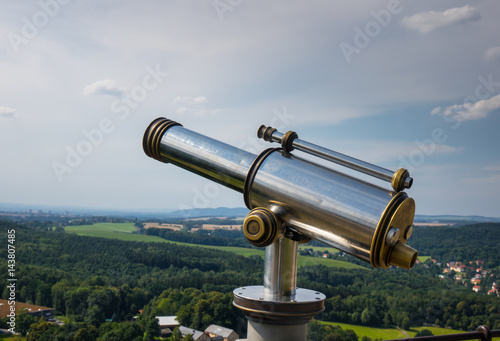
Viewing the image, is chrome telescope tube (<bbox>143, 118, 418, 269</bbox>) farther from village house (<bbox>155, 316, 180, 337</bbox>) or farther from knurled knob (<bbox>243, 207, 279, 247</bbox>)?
village house (<bbox>155, 316, 180, 337</bbox>)

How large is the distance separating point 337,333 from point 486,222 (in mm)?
13604

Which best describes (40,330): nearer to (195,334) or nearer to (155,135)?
(195,334)

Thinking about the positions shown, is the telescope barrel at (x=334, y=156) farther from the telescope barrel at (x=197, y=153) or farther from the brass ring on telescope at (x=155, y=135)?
the brass ring on telescope at (x=155, y=135)

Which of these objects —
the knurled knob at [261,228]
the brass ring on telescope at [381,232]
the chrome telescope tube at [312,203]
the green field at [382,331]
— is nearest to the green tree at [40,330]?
the green field at [382,331]

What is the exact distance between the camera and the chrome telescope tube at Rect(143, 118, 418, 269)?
5.52 ft

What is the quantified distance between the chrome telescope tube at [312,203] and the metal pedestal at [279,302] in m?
0.10

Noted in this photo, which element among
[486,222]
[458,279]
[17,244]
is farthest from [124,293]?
[486,222]

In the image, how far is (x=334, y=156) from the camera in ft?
6.77

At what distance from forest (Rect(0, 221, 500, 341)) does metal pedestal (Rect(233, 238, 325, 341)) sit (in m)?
15.8

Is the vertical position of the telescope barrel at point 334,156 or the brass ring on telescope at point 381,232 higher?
the telescope barrel at point 334,156

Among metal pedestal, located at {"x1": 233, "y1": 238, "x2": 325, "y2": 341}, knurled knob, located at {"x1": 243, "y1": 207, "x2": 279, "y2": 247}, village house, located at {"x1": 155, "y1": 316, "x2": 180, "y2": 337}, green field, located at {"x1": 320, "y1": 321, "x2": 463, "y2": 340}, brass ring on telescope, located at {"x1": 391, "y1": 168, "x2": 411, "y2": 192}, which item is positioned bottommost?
village house, located at {"x1": 155, "y1": 316, "x2": 180, "y2": 337}

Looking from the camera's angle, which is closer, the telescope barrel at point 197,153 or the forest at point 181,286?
the telescope barrel at point 197,153

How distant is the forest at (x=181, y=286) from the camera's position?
2156 cm

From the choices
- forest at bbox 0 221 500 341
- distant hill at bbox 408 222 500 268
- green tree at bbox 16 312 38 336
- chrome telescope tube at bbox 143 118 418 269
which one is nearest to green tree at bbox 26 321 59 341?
forest at bbox 0 221 500 341
